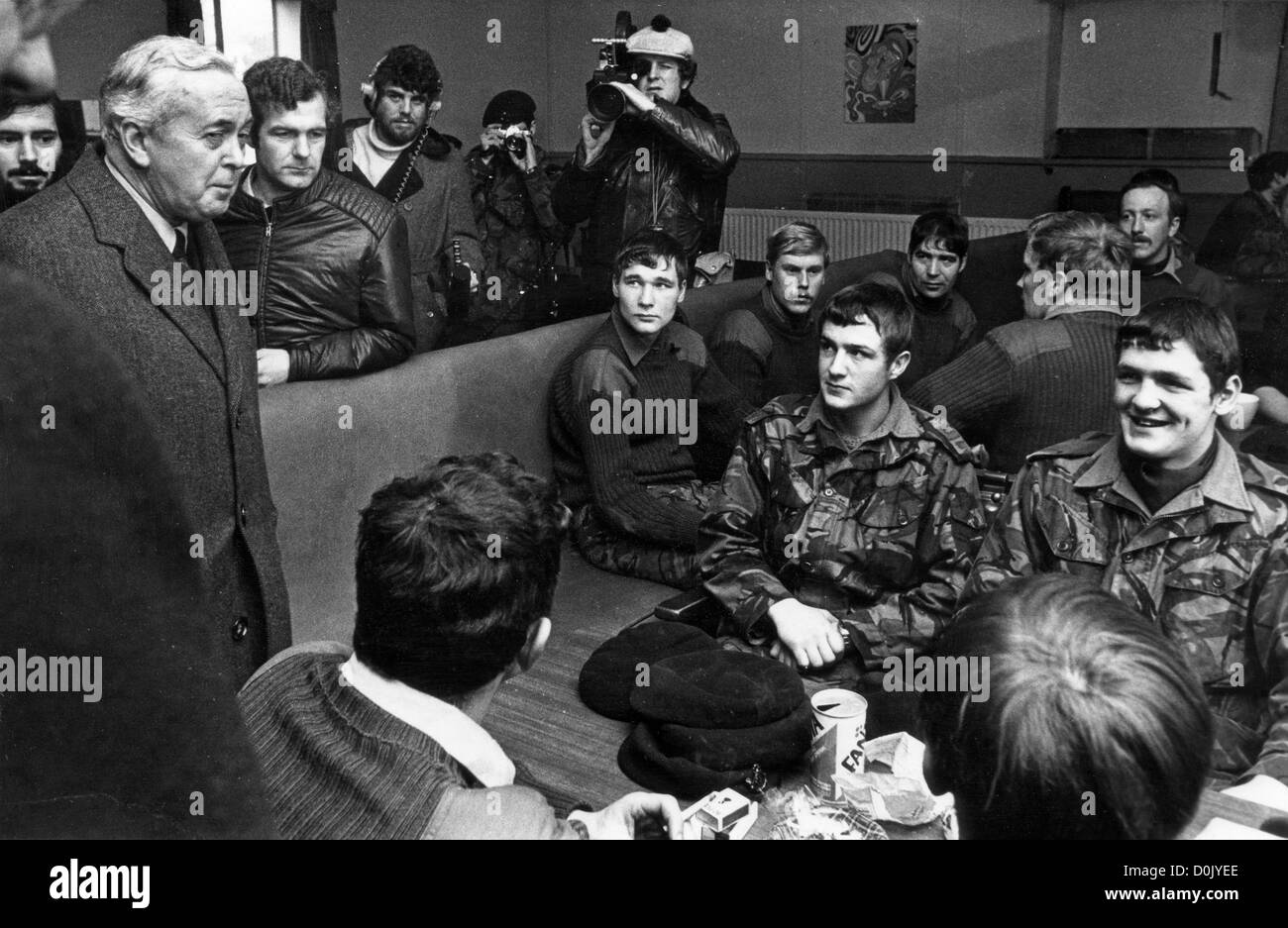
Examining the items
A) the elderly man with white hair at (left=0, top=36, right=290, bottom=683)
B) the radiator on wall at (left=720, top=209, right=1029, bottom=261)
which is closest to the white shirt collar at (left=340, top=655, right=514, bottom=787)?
the elderly man with white hair at (left=0, top=36, right=290, bottom=683)

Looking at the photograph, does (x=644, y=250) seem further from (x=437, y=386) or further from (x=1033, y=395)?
(x=1033, y=395)

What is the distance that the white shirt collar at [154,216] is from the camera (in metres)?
1.19

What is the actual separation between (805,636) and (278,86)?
1.10 meters

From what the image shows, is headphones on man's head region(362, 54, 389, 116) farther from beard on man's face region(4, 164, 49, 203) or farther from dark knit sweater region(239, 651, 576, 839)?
dark knit sweater region(239, 651, 576, 839)

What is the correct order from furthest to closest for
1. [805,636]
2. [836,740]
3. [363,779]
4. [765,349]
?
[765,349] < [805,636] < [836,740] < [363,779]

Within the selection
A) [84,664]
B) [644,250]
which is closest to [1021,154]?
[644,250]

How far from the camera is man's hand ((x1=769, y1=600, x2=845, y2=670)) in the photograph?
1555mm

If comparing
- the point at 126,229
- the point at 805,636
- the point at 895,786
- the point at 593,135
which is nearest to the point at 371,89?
the point at 593,135

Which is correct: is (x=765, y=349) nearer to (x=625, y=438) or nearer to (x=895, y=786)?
(x=625, y=438)

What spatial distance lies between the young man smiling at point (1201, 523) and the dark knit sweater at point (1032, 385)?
0.47 meters

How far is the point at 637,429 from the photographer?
7.37 ft

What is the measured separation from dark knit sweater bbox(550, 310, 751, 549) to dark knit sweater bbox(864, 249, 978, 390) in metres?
0.58

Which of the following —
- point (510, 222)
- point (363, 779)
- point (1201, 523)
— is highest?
point (510, 222)

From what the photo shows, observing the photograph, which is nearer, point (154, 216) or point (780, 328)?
point (154, 216)
